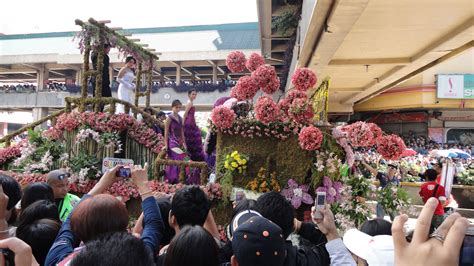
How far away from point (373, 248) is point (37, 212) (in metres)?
1.95

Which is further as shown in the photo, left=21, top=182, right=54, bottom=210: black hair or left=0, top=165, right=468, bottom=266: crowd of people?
left=21, top=182, right=54, bottom=210: black hair

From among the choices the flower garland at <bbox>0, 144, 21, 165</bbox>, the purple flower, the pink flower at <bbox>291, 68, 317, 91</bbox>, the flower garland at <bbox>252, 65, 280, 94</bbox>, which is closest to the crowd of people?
the purple flower

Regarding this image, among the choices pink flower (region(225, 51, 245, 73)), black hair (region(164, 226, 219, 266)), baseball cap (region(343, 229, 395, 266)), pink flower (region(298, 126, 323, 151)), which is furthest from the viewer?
pink flower (region(225, 51, 245, 73))

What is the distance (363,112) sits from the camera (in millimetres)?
19234

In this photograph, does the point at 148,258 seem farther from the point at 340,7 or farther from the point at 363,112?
the point at 363,112

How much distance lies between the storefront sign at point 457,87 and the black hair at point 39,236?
16.4 metres

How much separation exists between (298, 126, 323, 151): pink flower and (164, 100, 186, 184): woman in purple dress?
8.34 ft

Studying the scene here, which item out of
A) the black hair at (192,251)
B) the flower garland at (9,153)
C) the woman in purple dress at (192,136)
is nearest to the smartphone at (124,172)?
the black hair at (192,251)

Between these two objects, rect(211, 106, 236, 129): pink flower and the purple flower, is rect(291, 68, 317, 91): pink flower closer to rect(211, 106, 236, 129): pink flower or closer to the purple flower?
rect(211, 106, 236, 129): pink flower

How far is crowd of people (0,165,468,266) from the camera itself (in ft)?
4.17

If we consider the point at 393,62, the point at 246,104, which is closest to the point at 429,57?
the point at 393,62

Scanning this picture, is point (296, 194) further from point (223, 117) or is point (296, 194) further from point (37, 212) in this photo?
point (37, 212)

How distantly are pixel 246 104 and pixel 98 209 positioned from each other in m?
3.42

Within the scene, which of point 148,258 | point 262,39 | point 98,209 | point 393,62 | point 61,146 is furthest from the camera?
point 262,39
